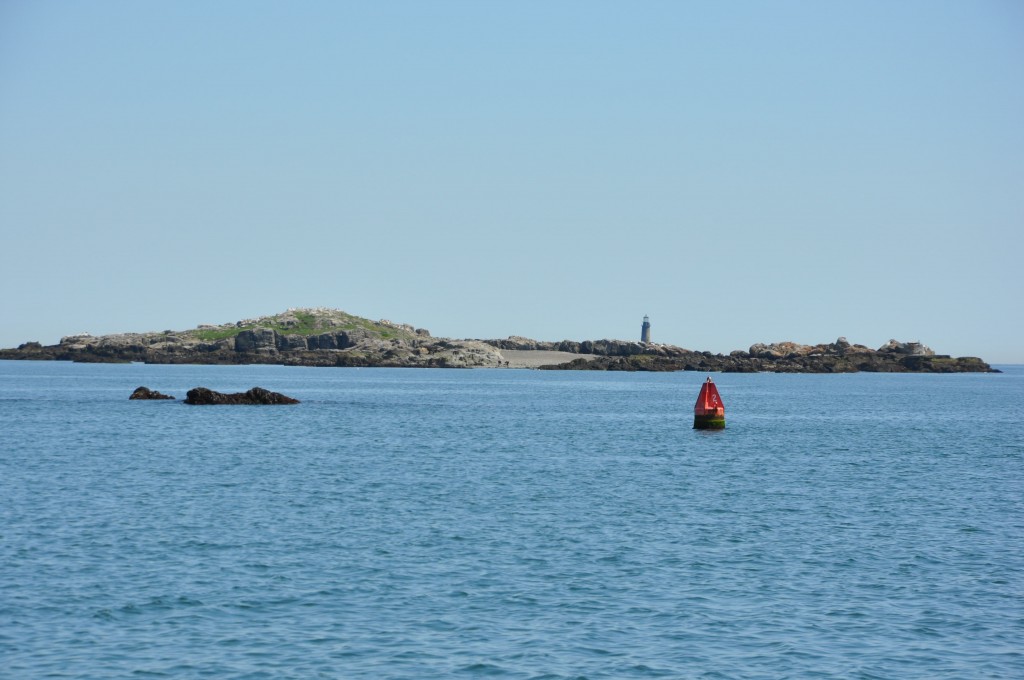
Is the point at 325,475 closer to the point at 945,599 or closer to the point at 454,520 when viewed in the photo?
the point at 454,520

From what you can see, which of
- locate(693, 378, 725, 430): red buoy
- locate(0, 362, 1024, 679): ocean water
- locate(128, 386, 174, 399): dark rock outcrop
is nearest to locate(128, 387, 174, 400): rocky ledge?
locate(128, 386, 174, 399): dark rock outcrop

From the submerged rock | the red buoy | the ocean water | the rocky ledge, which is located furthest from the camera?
the rocky ledge

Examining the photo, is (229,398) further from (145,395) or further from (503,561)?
(503,561)

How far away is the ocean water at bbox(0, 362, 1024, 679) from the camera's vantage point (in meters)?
19.9

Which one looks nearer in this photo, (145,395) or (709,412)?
(709,412)

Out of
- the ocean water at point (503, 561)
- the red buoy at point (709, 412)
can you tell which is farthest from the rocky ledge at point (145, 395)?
the red buoy at point (709, 412)

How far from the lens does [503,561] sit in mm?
28422

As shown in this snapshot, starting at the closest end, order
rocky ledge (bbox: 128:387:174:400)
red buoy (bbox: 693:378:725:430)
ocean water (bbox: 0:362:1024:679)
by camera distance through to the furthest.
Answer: ocean water (bbox: 0:362:1024:679) → red buoy (bbox: 693:378:725:430) → rocky ledge (bbox: 128:387:174:400)

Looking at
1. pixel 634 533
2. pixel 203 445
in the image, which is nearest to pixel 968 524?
pixel 634 533

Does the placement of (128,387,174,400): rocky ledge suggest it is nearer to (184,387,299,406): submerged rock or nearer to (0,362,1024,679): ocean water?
(184,387,299,406): submerged rock

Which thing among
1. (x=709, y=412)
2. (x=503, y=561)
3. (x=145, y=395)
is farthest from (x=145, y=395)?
(x=503, y=561)

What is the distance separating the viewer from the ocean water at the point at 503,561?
19.9m

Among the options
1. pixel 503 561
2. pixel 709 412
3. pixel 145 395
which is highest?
pixel 709 412

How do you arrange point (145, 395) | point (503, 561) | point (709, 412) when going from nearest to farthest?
1. point (503, 561)
2. point (709, 412)
3. point (145, 395)
